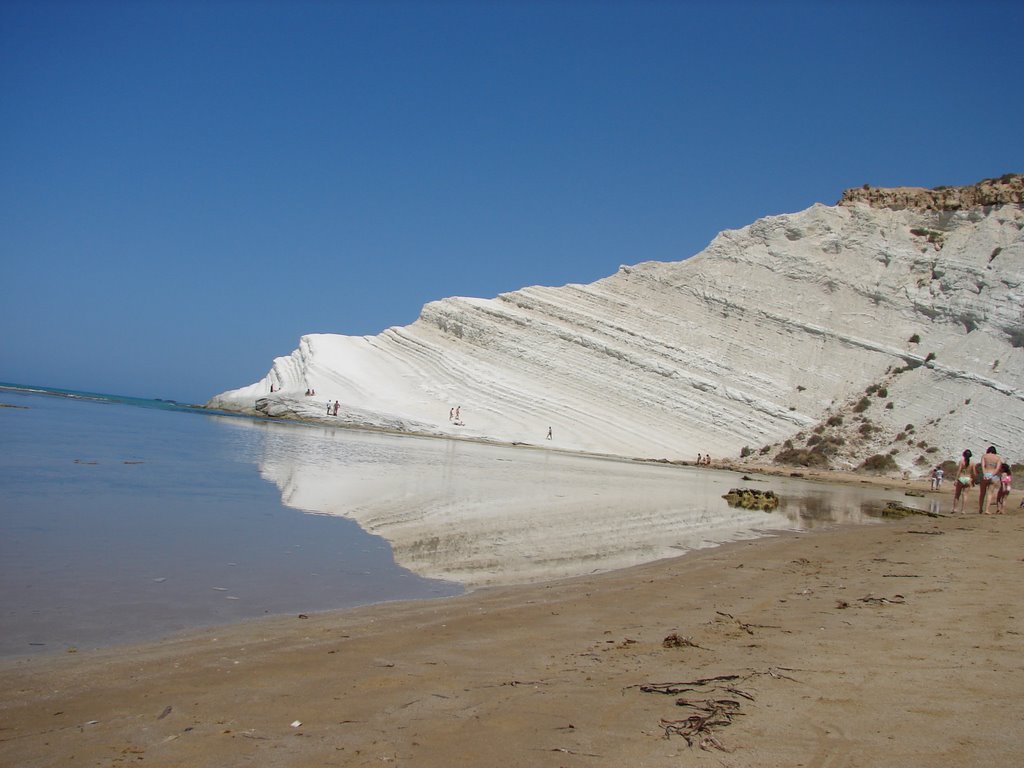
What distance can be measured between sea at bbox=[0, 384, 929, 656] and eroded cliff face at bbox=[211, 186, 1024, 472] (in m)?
18.5

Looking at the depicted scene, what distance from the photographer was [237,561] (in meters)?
5.68

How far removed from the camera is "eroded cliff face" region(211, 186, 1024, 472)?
108 ft

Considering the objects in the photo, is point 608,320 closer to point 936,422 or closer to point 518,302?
point 518,302

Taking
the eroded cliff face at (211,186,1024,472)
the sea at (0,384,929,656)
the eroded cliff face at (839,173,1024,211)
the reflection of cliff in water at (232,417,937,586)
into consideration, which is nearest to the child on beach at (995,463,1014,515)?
the sea at (0,384,929,656)

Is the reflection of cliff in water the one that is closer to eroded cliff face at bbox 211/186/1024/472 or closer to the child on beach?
the child on beach

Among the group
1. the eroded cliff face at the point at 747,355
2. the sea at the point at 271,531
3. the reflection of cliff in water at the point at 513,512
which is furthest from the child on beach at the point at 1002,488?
the eroded cliff face at the point at 747,355

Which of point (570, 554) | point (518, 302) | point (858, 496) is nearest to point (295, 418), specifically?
point (518, 302)

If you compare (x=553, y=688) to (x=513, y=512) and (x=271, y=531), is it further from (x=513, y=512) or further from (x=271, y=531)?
(x=513, y=512)

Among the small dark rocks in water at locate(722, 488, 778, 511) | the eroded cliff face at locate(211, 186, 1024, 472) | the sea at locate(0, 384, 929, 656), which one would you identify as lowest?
the sea at locate(0, 384, 929, 656)

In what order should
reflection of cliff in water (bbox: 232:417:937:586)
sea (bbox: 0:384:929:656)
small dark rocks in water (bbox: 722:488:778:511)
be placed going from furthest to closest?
1. small dark rocks in water (bbox: 722:488:778:511)
2. reflection of cliff in water (bbox: 232:417:937:586)
3. sea (bbox: 0:384:929:656)

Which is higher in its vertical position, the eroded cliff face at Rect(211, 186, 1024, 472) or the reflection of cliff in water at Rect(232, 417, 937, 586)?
the eroded cliff face at Rect(211, 186, 1024, 472)

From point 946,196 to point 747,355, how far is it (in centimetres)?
1423

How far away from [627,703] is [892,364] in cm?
3725

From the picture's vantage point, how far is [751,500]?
14.4 meters
